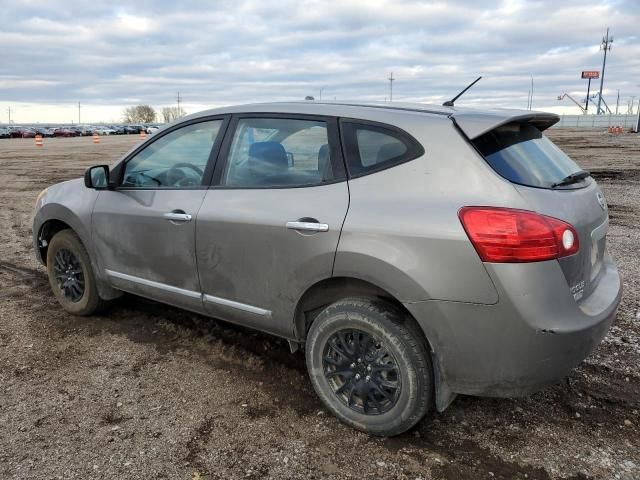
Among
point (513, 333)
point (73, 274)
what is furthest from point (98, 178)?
point (513, 333)

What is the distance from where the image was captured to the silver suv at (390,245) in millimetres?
2377

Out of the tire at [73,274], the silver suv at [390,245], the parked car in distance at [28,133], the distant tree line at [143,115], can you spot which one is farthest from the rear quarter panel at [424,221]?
the distant tree line at [143,115]

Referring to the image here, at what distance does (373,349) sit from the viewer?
2.78 m

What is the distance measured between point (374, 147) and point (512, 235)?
0.87 metres

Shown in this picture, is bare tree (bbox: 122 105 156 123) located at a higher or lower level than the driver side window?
higher

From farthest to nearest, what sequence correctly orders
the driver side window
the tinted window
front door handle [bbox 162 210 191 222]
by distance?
1. the driver side window
2. front door handle [bbox 162 210 191 222]
3. the tinted window

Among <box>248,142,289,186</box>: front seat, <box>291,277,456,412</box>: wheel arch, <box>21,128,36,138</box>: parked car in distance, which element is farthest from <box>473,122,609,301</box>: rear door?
<box>21,128,36,138</box>: parked car in distance

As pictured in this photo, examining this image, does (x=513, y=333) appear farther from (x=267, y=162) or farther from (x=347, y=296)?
(x=267, y=162)

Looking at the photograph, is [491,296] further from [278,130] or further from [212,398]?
[212,398]

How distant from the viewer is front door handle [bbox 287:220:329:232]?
108 inches

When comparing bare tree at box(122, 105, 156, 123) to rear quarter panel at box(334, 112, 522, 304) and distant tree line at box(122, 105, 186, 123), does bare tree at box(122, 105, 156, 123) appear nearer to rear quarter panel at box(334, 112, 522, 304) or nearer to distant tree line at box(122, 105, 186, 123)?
distant tree line at box(122, 105, 186, 123)

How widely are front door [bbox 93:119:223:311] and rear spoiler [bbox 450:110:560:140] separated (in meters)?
1.63

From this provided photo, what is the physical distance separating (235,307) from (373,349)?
3.22 feet

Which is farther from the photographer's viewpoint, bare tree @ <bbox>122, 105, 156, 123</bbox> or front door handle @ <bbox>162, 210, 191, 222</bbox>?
bare tree @ <bbox>122, 105, 156, 123</bbox>
